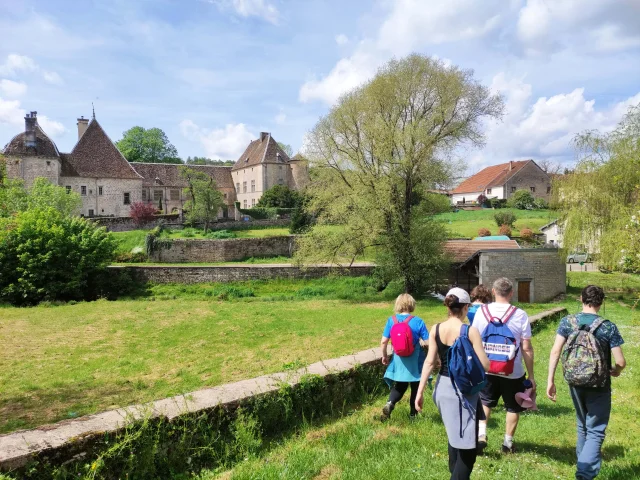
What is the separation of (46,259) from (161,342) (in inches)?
623

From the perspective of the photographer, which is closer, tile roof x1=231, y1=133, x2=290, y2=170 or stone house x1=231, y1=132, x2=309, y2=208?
stone house x1=231, y1=132, x2=309, y2=208

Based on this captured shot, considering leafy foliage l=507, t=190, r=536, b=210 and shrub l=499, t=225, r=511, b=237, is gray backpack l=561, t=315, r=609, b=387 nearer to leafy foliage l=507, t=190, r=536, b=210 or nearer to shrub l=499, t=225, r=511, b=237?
shrub l=499, t=225, r=511, b=237

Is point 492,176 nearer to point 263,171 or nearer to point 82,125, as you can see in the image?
point 263,171

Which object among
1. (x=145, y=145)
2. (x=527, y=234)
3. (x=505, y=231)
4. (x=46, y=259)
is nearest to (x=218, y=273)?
(x=46, y=259)

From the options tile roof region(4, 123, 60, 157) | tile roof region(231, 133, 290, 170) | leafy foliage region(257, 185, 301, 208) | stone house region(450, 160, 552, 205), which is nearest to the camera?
tile roof region(4, 123, 60, 157)

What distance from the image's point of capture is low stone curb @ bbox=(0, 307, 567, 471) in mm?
3441

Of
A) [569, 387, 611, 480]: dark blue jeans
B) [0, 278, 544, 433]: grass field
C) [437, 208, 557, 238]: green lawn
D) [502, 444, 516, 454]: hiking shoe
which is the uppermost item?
[437, 208, 557, 238]: green lawn

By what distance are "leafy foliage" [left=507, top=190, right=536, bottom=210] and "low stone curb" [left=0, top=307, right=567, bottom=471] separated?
5097cm

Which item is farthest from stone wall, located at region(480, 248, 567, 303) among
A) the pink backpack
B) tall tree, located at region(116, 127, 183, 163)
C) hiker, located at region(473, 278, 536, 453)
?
tall tree, located at region(116, 127, 183, 163)

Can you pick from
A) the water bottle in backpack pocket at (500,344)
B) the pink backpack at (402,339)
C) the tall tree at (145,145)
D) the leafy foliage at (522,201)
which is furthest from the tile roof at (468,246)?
the tall tree at (145,145)

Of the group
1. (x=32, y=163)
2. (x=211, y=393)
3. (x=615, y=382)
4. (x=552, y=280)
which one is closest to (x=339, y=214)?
(x=552, y=280)

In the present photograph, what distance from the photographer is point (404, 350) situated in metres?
5.42

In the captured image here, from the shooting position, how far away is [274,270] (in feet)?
100

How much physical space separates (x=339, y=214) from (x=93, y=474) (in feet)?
67.7
